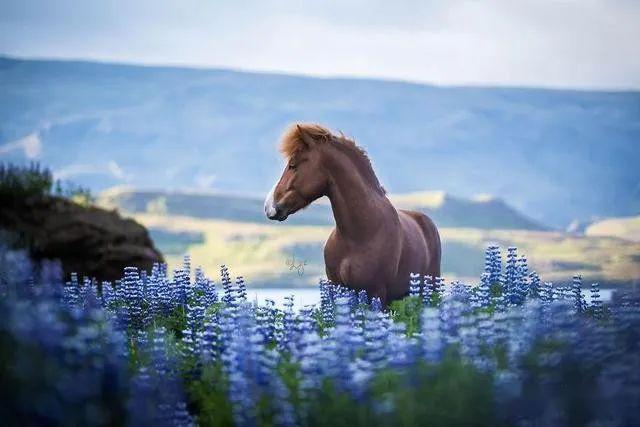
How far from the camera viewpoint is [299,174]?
4867 mm

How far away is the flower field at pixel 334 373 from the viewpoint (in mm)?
2822

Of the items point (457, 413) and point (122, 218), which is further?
point (122, 218)

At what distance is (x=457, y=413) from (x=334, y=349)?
0.50 m

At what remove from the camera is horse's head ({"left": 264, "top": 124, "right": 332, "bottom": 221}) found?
192 inches

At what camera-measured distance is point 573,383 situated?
2908 millimetres

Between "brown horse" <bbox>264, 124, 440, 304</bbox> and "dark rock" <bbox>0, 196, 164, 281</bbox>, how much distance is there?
4.74m

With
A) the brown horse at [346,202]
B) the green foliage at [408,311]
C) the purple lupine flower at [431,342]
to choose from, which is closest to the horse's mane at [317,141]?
the brown horse at [346,202]

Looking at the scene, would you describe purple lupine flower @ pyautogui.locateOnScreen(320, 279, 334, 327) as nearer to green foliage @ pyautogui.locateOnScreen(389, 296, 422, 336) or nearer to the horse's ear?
green foliage @ pyautogui.locateOnScreen(389, 296, 422, 336)

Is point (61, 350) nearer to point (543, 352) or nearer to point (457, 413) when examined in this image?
point (457, 413)

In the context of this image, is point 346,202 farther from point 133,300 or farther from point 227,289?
point 133,300

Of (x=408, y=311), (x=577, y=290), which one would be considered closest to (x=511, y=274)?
(x=577, y=290)

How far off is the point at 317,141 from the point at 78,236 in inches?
204

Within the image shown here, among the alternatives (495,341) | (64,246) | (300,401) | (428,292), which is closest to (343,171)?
(428,292)

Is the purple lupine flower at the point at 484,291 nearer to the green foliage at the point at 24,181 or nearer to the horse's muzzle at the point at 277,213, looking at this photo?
the horse's muzzle at the point at 277,213
